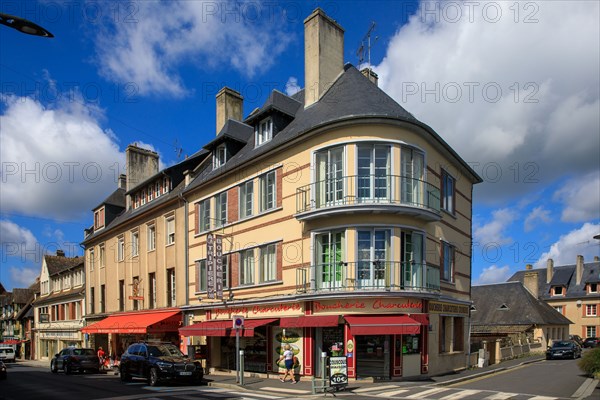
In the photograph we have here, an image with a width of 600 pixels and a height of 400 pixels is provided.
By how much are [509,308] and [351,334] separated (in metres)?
30.4

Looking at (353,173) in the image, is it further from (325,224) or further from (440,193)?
(440,193)

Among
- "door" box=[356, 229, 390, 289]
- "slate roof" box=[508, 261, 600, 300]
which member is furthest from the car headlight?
"slate roof" box=[508, 261, 600, 300]

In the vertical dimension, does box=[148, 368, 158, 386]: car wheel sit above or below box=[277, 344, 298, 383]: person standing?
below

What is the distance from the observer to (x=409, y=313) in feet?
56.1

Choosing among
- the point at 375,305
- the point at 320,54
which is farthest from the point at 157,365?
the point at 320,54

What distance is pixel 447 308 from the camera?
20.8m

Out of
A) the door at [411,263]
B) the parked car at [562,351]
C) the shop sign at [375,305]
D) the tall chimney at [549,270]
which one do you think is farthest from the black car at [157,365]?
the tall chimney at [549,270]

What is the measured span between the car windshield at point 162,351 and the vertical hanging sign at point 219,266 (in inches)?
129

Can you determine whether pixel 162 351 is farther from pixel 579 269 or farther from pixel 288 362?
pixel 579 269

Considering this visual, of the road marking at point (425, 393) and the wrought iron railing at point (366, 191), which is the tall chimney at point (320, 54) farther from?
the road marking at point (425, 393)

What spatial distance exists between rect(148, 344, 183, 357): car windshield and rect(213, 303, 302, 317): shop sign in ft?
10.2

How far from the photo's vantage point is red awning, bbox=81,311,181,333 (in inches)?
1006

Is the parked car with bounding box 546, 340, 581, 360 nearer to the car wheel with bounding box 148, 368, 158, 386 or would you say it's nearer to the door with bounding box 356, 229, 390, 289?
the door with bounding box 356, 229, 390, 289

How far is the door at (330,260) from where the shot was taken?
56.9ft
